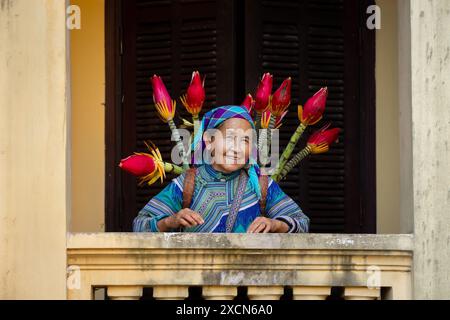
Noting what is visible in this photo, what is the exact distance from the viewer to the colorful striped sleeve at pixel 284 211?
8.95m

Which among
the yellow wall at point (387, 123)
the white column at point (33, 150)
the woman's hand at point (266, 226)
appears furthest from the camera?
the yellow wall at point (387, 123)

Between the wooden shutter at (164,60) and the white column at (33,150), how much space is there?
1.62 metres

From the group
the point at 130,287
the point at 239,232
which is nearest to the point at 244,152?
the point at 239,232

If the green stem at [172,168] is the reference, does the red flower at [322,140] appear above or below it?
above

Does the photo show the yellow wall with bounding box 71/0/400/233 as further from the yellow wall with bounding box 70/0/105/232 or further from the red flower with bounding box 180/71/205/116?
the red flower with bounding box 180/71/205/116

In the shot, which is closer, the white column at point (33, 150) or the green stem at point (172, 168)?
the white column at point (33, 150)

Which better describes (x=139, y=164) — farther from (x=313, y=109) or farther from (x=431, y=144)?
(x=431, y=144)

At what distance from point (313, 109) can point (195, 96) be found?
0.66m

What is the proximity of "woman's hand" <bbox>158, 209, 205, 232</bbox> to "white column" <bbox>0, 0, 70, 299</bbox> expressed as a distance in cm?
57

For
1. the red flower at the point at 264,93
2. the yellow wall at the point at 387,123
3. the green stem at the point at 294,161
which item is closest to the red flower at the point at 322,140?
the green stem at the point at 294,161

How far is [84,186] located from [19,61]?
1.84m

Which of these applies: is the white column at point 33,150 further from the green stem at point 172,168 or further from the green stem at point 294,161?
the green stem at point 294,161
